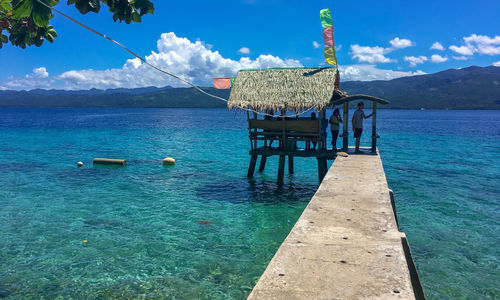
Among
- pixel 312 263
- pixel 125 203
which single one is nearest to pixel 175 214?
pixel 125 203

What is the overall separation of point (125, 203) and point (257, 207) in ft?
18.6

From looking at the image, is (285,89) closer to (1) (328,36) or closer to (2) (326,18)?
(1) (328,36)

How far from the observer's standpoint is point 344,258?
16.1ft

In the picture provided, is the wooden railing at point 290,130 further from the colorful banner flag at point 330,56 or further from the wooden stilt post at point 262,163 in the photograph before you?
the wooden stilt post at point 262,163

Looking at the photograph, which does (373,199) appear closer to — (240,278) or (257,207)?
(240,278)

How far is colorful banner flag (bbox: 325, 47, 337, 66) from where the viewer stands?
54.6ft

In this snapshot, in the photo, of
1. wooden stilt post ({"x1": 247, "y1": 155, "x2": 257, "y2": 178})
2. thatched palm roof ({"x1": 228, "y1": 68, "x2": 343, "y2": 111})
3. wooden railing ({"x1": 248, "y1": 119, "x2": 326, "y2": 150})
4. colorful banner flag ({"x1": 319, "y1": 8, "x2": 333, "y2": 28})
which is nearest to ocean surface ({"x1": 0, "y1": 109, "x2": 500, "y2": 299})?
wooden stilt post ({"x1": 247, "y1": 155, "x2": 257, "y2": 178})

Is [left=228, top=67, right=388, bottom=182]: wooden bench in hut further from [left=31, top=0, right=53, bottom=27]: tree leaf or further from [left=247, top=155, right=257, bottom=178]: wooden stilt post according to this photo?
[left=31, top=0, right=53, bottom=27]: tree leaf

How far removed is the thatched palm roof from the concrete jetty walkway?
6.78 meters

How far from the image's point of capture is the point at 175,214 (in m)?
13.6

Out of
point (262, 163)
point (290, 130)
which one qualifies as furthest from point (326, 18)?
point (262, 163)

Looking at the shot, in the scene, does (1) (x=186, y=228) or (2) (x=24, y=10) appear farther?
(1) (x=186, y=228)

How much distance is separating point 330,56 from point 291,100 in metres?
3.96

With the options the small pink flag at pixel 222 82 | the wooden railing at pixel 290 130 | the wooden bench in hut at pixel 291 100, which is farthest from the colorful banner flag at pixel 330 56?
the small pink flag at pixel 222 82
